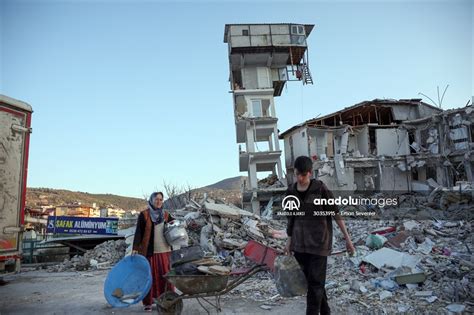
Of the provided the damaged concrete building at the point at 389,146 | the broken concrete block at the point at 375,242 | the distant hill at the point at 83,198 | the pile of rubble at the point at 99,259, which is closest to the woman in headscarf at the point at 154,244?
the broken concrete block at the point at 375,242

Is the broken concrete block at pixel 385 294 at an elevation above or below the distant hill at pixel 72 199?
below

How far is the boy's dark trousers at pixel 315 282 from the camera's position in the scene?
326 centimetres

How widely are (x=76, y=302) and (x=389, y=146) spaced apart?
2265 centimetres

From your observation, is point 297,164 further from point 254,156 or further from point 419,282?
point 254,156

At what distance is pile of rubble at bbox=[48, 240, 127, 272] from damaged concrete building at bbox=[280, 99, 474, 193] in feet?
45.9

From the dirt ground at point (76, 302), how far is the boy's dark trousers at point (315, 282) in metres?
1.64

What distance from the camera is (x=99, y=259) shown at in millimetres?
11336

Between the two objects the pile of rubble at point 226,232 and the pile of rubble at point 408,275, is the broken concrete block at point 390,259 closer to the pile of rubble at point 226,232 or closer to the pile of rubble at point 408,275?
the pile of rubble at point 408,275

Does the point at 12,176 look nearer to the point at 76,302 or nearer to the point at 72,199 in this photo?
the point at 76,302

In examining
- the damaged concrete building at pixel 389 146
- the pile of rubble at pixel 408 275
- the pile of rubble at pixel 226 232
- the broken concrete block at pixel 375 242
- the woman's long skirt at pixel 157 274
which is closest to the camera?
the pile of rubble at pixel 408 275

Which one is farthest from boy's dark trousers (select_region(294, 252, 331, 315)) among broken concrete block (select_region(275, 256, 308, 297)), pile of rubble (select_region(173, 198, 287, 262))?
pile of rubble (select_region(173, 198, 287, 262))

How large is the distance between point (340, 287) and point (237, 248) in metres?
4.01

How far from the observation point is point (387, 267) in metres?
6.30

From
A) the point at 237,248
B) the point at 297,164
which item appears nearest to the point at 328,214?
the point at 297,164
